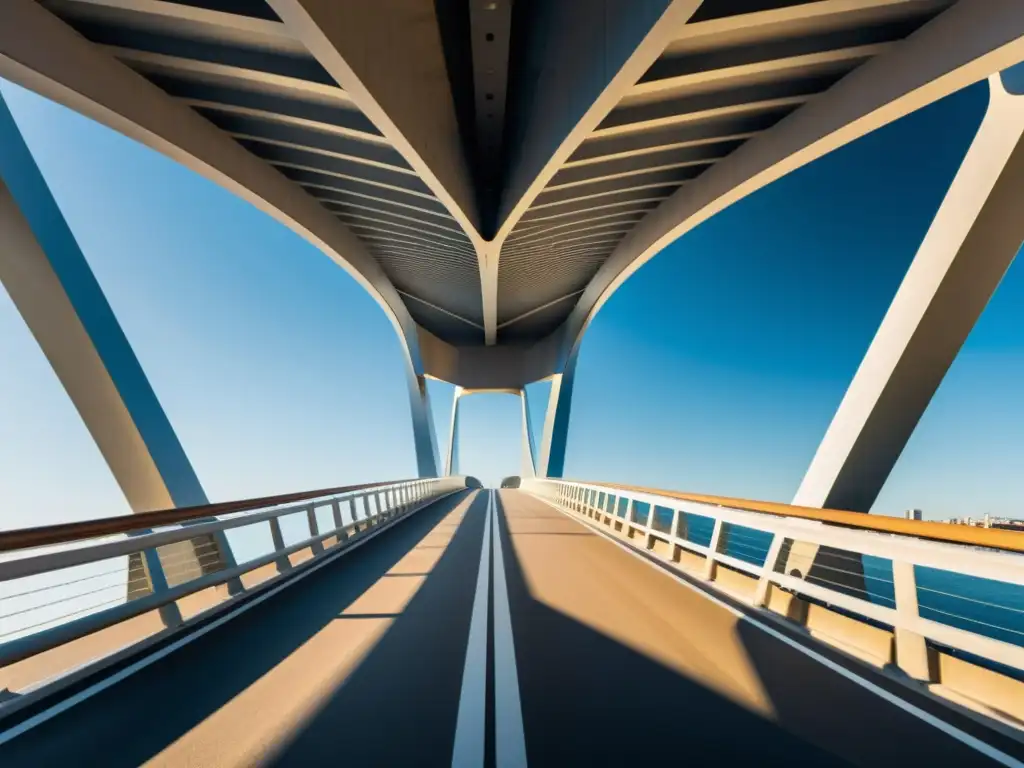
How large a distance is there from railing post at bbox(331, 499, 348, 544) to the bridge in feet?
1.06

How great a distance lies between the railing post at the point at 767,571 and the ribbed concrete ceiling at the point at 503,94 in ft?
28.1

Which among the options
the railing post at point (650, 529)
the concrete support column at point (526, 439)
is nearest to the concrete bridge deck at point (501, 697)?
the railing post at point (650, 529)

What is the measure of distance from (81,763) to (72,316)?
9.49 metres

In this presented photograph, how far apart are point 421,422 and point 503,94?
30.0m

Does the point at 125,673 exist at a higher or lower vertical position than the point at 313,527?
lower

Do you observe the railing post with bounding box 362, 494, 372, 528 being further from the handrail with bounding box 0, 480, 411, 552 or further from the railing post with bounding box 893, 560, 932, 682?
the railing post with bounding box 893, 560, 932, 682

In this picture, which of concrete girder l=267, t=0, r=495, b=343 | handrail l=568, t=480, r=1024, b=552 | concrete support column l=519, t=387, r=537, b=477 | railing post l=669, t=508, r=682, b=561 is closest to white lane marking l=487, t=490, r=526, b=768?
handrail l=568, t=480, r=1024, b=552

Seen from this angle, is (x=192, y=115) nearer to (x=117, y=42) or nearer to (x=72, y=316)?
(x=117, y=42)

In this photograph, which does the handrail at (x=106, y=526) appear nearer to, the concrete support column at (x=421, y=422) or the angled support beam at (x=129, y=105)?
the angled support beam at (x=129, y=105)

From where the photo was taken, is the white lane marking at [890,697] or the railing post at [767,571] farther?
the railing post at [767,571]

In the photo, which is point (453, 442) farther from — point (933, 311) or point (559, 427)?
point (933, 311)

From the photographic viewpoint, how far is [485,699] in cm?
367

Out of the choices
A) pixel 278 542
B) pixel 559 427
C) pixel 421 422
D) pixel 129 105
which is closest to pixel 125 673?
pixel 278 542

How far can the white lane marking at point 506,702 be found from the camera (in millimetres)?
2902
